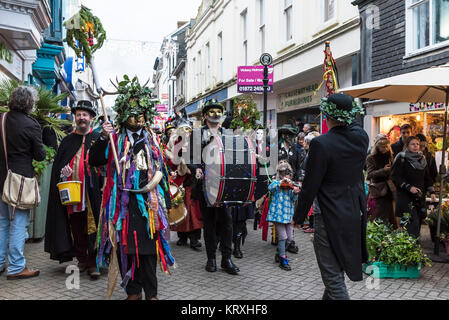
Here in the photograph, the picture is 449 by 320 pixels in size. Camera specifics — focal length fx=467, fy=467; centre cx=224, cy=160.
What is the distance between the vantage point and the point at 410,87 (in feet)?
22.5

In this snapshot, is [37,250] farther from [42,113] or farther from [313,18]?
[313,18]

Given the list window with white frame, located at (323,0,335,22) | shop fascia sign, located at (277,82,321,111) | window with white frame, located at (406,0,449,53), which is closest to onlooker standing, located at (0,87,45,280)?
window with white frame, located at (406,0,449,53)

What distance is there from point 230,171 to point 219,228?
813mm

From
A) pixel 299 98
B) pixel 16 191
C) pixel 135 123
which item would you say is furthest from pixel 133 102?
pixel 299 98

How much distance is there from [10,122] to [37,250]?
239cm

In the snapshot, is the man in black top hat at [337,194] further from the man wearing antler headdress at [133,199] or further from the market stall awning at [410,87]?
the market stall awning at [410,87]

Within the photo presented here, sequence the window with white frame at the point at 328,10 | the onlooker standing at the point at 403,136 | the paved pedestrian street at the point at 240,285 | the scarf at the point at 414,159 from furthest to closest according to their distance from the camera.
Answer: the window with white frame at the point at 328,10
the onlooker standing at the point at 403,136
the scarf at the point at 414,159
the paved pedestrian street at the point at 240,285

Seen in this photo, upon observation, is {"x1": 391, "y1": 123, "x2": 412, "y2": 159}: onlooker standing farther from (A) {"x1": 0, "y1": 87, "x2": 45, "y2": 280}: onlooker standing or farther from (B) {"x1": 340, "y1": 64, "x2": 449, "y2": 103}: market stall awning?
(A) {"x1": 0, "y1": 87, "x2": 45, "y2": 280}: onlooker standing

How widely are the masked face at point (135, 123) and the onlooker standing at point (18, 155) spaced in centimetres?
146

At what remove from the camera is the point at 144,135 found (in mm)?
4418

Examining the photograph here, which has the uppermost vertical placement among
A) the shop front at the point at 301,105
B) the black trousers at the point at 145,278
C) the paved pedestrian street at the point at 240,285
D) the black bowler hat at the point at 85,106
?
the shop front at the point at 301,105

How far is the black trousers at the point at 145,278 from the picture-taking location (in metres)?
4.21

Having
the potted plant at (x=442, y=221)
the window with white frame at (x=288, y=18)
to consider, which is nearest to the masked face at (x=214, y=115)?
the potted plant at (x=442, y=221)
